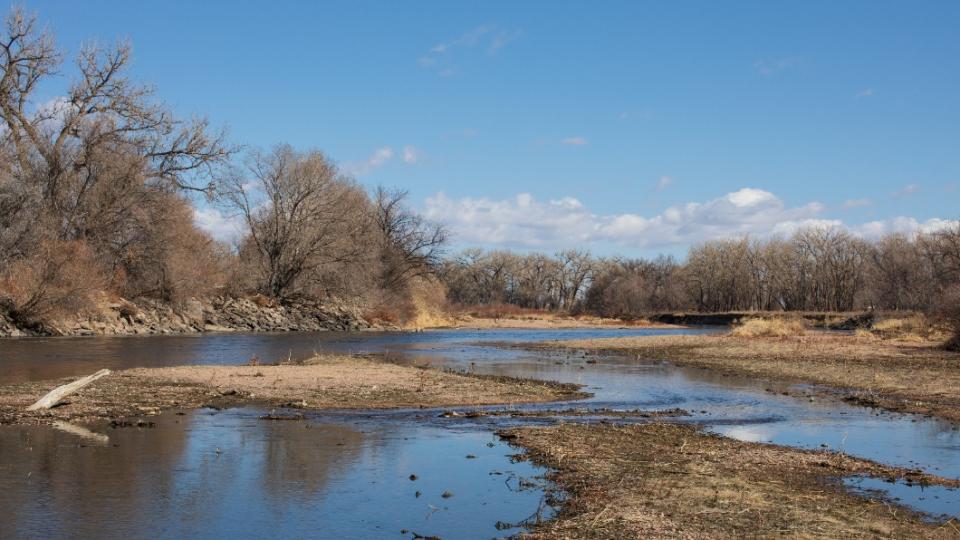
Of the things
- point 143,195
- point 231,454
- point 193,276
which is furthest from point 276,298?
point 231,454

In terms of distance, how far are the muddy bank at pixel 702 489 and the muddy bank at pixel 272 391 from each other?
567 centimetres

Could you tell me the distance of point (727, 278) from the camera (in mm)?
134250

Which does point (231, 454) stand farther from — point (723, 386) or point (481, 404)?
Answer: point (723, 386)

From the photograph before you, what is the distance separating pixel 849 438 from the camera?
1578cm

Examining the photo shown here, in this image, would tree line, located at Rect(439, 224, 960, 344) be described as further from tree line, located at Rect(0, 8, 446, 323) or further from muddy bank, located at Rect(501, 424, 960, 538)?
muddy bank, located at Rect(501, 424, 960, 538)

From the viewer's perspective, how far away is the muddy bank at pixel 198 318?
45.3m

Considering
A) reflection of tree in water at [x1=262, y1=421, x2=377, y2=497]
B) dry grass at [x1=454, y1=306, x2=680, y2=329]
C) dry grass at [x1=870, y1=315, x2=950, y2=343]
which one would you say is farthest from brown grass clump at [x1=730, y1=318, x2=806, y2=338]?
reflection of tree in water at [x1=262, y1=421, x2=377, y2=497]

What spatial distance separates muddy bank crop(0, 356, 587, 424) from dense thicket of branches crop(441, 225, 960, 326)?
236 ft

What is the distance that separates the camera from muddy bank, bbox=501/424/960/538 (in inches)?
353

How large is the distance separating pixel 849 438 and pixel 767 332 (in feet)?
117

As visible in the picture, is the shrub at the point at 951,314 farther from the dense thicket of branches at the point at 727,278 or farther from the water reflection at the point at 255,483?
the dense thicket of branches at the point at 727,278

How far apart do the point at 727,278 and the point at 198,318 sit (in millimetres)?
96598

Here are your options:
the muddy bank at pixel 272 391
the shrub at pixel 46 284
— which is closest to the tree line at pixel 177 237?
the shrub at pixel 46 284

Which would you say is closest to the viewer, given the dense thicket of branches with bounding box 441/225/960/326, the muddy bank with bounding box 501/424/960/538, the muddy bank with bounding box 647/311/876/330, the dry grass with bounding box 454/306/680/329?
the muddy bank with bounding box 501/424/960/538
